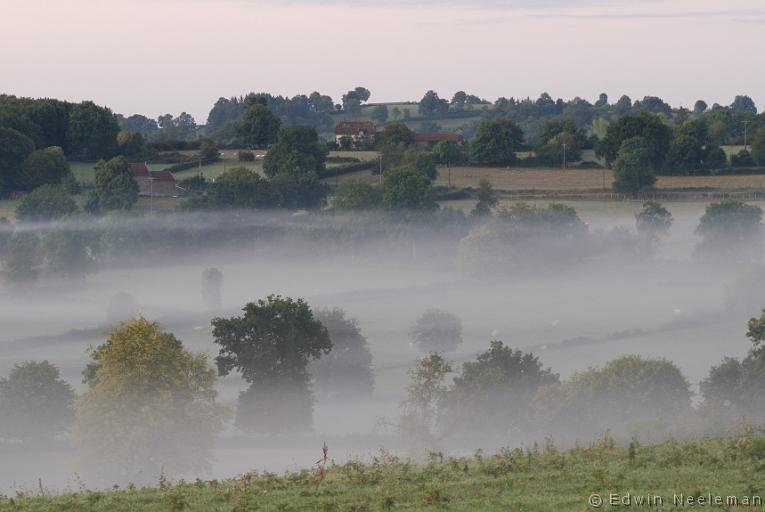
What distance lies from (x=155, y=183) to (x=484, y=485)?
442 ft

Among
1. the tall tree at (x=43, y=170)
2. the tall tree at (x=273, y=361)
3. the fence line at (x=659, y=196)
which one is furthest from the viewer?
the tall tree at (x=43, y=170)

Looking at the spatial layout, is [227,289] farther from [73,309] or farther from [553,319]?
[553,319]

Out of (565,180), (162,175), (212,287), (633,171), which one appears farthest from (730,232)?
(162,175)

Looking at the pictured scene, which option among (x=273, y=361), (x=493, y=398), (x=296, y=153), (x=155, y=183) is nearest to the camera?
(x=493, y=398)

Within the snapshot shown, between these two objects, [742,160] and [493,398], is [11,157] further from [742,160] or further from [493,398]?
[493,398]

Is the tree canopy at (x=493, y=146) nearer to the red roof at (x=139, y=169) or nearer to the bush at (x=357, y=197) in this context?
the bush at (x=357, y=197)

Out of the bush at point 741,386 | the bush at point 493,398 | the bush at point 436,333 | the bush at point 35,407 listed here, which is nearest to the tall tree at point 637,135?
the bush at point 436,333

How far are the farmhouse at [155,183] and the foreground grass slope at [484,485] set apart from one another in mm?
129439

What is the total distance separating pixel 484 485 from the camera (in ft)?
88.7

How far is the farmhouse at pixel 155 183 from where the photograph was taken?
516 ft

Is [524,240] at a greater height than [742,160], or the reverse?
[742,160]

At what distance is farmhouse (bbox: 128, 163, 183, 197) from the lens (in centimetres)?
15725

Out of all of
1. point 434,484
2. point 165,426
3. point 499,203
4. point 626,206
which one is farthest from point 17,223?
point 434,484

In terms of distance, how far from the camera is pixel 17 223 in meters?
143
